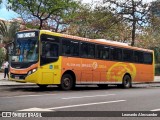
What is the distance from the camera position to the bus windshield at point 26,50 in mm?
17469

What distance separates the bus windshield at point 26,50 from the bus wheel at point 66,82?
7.66 feet

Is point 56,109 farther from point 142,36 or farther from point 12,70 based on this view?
point 142,36

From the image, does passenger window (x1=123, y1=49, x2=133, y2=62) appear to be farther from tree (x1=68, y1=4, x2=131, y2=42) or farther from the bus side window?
tree (x1=68, y1=4, x2=131, y2=42)

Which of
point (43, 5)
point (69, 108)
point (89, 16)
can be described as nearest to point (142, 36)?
point (89, 16)

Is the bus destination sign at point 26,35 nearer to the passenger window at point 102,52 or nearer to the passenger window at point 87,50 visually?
the passenger window at point 87,50

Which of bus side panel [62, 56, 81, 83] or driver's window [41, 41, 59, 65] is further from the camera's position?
bus side panel [62, 56, 81, 83]

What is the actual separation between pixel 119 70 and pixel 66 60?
5.98 m

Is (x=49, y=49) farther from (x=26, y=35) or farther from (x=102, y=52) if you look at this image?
(x=102, y=52)

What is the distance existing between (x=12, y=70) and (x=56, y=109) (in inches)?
334

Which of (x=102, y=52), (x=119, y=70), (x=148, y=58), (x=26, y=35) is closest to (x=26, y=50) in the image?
(x=26, y=35)

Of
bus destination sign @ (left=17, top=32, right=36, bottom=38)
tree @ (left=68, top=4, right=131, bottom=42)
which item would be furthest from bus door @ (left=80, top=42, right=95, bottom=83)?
tree @ (left=68, top=4, right=131, bottom=42)

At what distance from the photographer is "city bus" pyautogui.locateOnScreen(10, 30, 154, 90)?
57.3ft

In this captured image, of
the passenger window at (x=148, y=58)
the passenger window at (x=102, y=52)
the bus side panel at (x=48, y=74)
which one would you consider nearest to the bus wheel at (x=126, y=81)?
the passenger window at (x=148, y=58)

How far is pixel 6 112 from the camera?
30.1ft
